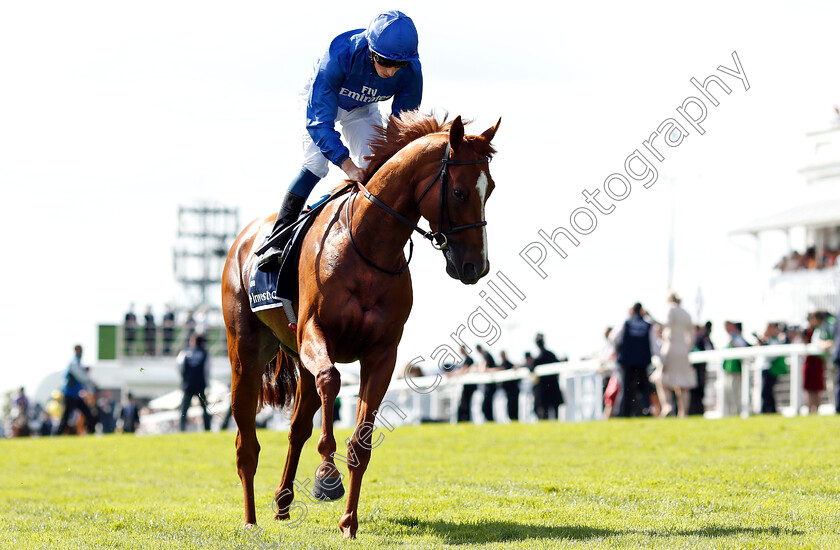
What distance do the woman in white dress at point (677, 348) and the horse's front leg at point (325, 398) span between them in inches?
430

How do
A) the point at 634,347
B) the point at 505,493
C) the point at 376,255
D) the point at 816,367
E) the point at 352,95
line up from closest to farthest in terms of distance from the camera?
the point at 376,255
the point at 352,95
the point at 505,493
the point at 634,347
the point at 816,367

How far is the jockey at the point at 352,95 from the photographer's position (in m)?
6.66

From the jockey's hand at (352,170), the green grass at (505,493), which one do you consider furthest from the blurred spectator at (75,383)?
the jockey's hand at (352,170)

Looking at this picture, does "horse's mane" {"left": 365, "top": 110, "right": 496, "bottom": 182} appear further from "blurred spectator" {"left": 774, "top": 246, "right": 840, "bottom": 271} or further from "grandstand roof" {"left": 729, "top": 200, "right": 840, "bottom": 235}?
"grandstand roof" {"left": 729, "top": 200, "right": 840, "bottom": 235}

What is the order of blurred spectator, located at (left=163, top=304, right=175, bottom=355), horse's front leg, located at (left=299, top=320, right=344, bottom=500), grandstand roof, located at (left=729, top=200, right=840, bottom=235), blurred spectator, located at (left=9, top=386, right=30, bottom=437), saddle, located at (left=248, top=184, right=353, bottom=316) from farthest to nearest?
1. blurred spectator, located at (left=163, top=304, right=175, bottom=355)
2. grandstand roof, located at (left=729, top=200, right=840, bottom=235)
3. blurred spectator, located at (left=9, top=386, right=30, bottom=437)
4. saddle, located at (left=248, top=184, right=353, bottom=316)
5. horse's front leg, located at (left=299, top=320, right=344, bottom=500)

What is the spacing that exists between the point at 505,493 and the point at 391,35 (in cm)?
350

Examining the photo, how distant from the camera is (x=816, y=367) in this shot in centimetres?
1666

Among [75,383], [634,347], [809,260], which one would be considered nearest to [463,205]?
[634,347]

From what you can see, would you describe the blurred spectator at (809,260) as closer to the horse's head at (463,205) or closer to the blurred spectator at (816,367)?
the blurred spectator at (816,367)

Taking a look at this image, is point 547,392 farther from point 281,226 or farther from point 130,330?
point 130,330

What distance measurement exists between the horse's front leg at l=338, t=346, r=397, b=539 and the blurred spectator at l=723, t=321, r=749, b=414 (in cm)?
1223

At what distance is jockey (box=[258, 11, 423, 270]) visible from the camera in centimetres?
666

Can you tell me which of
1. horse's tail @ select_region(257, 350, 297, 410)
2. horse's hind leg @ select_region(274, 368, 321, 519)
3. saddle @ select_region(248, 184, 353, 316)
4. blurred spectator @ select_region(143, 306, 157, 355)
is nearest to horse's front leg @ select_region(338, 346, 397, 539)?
saddle @ select_region(248, 184, 353, 316)

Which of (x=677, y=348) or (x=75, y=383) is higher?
(x=677, y=348)
